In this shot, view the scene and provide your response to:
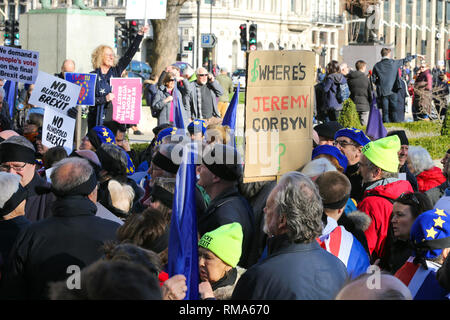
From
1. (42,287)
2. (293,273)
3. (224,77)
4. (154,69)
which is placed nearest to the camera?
(293,273)

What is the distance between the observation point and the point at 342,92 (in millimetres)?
16062

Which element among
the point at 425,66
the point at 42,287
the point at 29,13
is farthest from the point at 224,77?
the point at 42,287

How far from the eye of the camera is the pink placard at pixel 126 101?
31.2 ft

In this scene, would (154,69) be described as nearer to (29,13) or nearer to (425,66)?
(425,66)

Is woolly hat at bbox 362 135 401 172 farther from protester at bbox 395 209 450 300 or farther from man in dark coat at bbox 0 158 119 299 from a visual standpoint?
man in dark coat at bbox 0 158 119 299

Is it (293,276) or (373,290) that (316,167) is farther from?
(373,290)

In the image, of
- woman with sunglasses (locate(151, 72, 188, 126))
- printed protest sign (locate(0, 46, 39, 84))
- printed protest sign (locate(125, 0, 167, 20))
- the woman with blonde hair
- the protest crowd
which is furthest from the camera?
woman with sunglasses (locate(151, 72, 188, 126))

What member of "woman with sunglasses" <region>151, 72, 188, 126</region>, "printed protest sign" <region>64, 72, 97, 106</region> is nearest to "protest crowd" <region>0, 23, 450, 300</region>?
"printed protest sign" <region>64, 72, 97, 106</region>

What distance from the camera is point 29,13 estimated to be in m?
13.6

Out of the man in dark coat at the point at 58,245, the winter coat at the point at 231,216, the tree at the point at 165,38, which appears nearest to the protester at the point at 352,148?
the winter coat at the point at 231,216

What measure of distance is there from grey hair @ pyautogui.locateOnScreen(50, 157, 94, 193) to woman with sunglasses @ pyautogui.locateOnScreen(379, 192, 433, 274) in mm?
1852

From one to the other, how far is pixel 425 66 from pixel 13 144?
15.5m

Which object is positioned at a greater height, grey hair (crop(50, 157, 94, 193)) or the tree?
the tree

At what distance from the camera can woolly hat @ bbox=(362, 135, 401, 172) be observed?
5707mm
